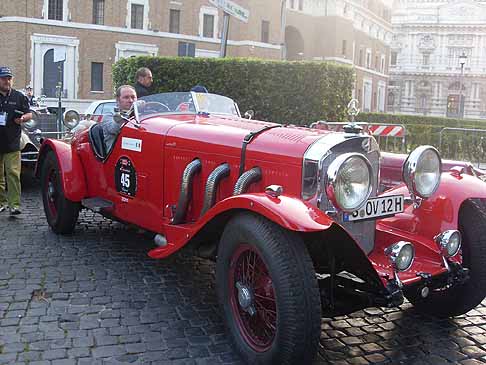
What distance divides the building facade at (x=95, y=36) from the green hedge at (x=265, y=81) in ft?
76.2

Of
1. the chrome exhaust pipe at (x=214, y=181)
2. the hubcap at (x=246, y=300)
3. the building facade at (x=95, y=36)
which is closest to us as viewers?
the hubcap at (x=246, y=300)

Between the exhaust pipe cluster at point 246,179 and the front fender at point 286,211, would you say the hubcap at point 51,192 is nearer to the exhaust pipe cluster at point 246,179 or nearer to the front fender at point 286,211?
the exhaust pipe cluster at point 246,179

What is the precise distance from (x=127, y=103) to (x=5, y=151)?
2291 millimetres

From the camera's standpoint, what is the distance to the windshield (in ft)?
18.4

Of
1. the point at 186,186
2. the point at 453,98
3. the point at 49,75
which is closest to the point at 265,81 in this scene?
the point at 186,186

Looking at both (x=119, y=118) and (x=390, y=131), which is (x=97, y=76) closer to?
(x=390, y=131)

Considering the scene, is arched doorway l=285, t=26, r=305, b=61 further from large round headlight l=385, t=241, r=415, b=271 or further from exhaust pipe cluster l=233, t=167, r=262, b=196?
large round headlight l=385, t=241, r=415, b=271

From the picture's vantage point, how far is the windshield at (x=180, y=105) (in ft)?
18.4

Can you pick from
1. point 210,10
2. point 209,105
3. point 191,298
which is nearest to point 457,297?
point 191,298

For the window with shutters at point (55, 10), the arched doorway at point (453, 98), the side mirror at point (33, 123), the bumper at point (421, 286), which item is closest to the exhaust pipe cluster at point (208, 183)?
the bumper at point (421, 286)

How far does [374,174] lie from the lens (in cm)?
402

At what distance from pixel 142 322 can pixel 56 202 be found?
9.90ft

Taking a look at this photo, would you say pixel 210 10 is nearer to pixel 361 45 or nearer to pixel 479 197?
pixel 361 45

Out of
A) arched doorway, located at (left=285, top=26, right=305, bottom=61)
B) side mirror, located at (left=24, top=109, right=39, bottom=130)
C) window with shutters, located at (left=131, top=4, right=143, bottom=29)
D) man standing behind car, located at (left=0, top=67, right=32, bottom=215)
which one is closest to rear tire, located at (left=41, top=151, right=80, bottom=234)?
man standing behind car, located at (left=0, top=67, right=32, bottom=215)
